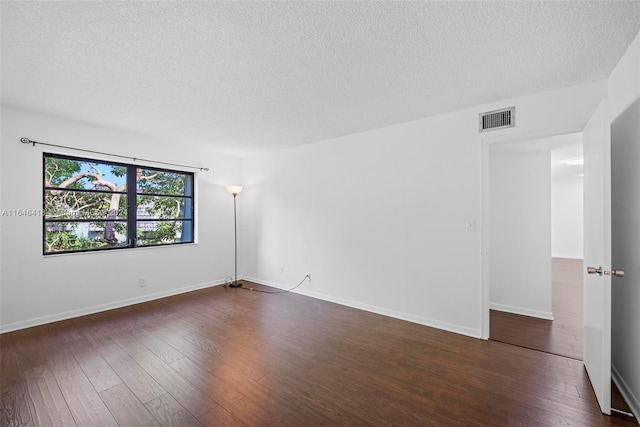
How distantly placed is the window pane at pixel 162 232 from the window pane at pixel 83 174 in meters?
0.66

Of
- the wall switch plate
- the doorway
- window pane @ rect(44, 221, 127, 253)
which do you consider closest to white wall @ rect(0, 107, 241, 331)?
window pane @ rect(44, 221, 127, 253)

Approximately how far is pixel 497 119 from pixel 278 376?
3.19 meters

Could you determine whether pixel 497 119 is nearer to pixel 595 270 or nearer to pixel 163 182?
pixel 595 270

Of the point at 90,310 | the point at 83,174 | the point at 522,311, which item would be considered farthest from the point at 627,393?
the point at 83,174

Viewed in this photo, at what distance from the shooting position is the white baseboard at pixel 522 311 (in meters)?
3.49

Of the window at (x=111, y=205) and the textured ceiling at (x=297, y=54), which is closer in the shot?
the textured ceiling at (x=297, y=54)

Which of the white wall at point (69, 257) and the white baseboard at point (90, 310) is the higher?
the white wall at point (69, 257)

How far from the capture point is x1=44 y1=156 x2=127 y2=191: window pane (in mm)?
3468

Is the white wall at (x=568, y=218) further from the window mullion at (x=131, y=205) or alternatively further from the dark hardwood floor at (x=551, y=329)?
the window mullion at (x=131, y=205)

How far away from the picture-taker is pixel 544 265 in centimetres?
359

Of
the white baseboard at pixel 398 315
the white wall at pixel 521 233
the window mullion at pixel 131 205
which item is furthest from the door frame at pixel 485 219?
the window mullion at pixel 131 205

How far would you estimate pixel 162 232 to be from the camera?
4.53 meters

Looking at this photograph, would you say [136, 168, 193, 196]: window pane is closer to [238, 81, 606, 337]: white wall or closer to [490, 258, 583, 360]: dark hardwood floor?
[238, 81, 606, 337]: white wall

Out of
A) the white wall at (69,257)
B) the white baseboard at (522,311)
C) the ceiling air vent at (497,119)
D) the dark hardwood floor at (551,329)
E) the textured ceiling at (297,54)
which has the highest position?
the textured ceiling at (297,54)
